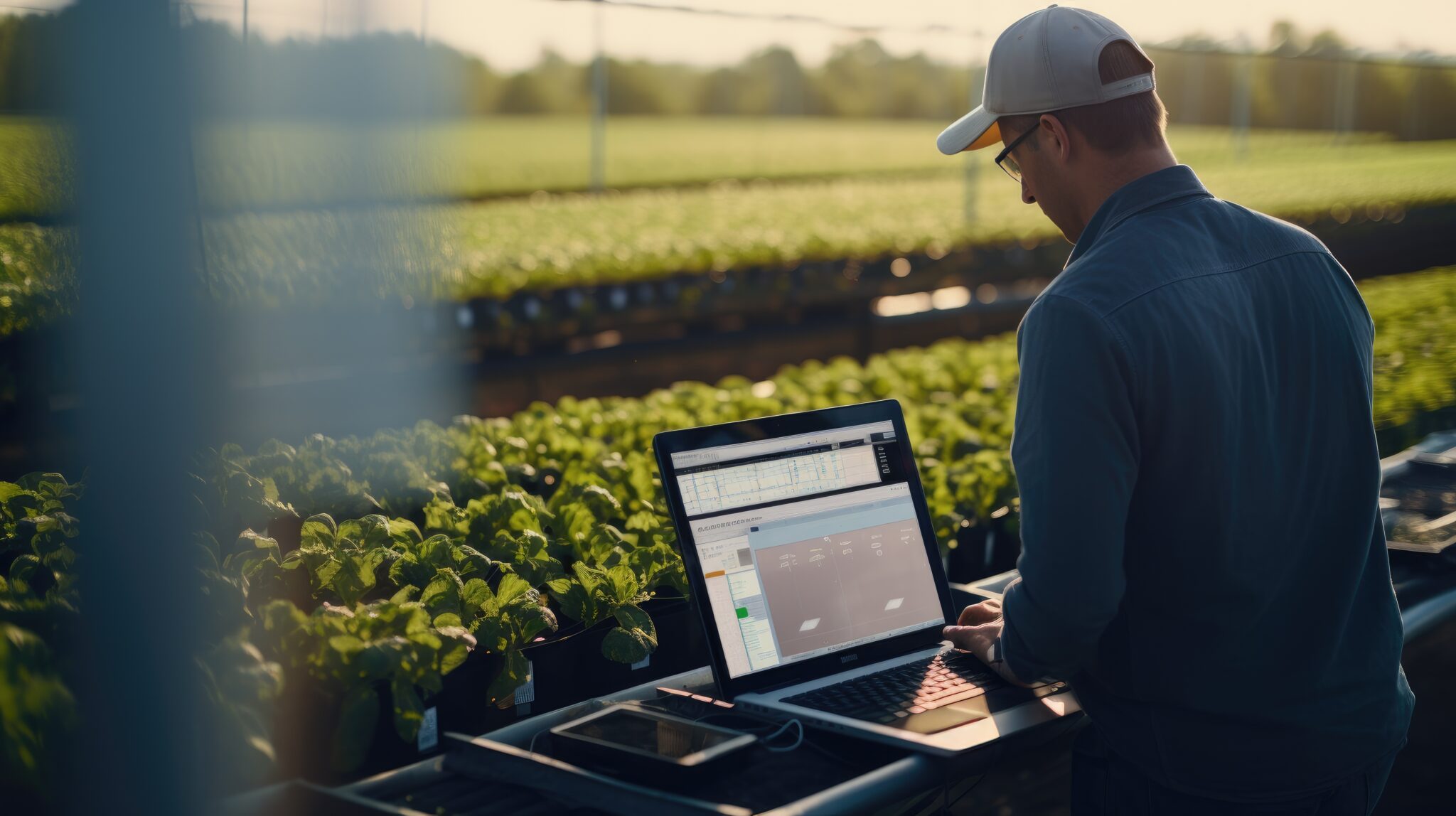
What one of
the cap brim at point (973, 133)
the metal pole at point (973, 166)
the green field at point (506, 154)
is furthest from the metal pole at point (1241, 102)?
the cap brim at point (973, 133)

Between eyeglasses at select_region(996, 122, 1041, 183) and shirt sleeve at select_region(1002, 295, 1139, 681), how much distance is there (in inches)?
8.8

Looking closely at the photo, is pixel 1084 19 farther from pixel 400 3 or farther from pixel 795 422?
pixel 400 3

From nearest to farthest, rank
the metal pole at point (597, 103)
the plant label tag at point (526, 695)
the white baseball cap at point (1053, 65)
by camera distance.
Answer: the white baseball cap at point (1053, 65) < the plant label tag at point (526, 695) < the metal pole at point (597, 103)

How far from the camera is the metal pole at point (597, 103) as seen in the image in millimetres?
9703

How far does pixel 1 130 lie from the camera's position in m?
1.33

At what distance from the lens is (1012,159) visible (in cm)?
136

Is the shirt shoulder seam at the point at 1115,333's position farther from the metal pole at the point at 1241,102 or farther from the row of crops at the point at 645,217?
the metal pole at the point at 1241,102

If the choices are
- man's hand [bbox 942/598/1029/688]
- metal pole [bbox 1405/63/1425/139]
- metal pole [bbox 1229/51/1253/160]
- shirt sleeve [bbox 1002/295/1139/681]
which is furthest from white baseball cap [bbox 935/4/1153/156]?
metal pole [bbox 1405/63/1425/139]

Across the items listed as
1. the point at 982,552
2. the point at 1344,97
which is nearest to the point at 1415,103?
the point at 1344,97

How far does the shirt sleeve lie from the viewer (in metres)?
1.12

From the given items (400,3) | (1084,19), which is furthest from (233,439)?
(1084,19)

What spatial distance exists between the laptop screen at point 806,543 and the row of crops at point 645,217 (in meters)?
0.60

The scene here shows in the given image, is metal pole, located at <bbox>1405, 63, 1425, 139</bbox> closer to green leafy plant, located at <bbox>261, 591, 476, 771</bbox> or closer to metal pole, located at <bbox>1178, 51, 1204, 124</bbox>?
metal pole, located at <bbox>1178, 51, 1204, 124</bbox>

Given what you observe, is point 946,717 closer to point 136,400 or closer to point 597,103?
point 136,400
